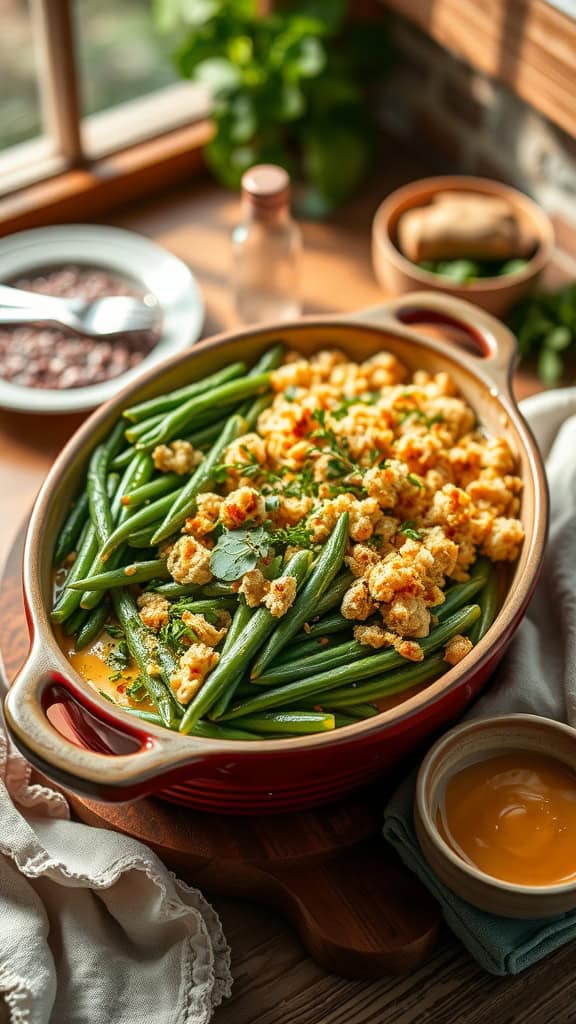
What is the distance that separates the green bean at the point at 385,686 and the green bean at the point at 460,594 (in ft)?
0.26

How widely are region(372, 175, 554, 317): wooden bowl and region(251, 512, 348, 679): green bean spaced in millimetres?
779

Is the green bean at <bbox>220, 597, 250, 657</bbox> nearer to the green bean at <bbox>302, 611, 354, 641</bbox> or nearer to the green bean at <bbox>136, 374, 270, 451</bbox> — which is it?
the green bean at <bbox>302, 611, 354, 641</bbox>

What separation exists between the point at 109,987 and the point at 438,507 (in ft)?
2.53

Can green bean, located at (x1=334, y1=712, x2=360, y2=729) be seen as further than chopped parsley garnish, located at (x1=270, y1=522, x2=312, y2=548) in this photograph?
No

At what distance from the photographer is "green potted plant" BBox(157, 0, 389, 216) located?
8.46 ft

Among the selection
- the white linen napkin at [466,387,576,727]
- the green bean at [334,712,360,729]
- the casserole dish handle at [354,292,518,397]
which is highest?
the casserole dish handle at [354,292,518,397]

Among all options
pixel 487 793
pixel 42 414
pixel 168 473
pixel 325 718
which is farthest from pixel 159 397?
pixel 487 793

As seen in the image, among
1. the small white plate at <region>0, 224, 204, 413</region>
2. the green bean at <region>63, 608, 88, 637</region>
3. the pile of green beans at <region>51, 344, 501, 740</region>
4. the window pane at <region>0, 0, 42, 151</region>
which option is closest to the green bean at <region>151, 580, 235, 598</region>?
the pile of green beans at <region>51, 344, 501, 740</region>

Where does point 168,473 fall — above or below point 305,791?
above

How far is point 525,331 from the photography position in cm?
232

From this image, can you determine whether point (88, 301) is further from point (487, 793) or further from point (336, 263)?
point (487, 793)

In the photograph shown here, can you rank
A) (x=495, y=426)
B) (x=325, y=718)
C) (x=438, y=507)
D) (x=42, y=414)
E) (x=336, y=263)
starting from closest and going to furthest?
(x=325, y=718)
(x=438, y=507)
(x=495, y=426)
(x=42, y=414)
(x=336, y=263)

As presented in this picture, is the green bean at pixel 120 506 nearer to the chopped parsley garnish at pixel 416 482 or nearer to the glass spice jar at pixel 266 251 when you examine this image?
the chopped parsley garnish at pixel 416 482

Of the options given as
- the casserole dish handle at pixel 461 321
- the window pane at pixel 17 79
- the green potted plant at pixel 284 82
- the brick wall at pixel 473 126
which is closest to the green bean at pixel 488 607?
the casserole dish handle at pixel 461 321
